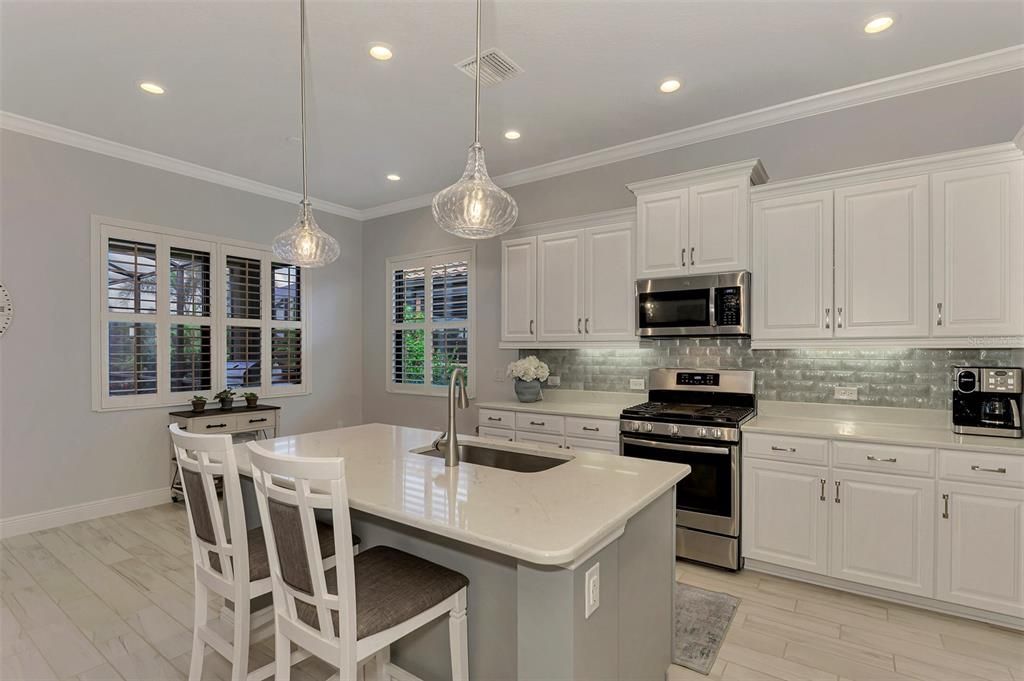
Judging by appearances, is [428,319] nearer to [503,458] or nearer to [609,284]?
[609,284]

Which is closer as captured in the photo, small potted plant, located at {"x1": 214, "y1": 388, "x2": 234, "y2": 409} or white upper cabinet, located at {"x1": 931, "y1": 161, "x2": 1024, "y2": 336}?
white upper cabinet, located at {"x1": 931, "y1": 161, "x2": 1024, "y2": 336}

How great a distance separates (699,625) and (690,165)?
3.10m

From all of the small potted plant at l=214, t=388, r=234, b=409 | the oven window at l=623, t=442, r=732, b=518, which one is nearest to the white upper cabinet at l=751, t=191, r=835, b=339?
the oven window at l=623, t=442, r=732, b=518

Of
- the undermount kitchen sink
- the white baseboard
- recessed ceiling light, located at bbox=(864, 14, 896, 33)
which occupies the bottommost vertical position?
the white baseboard

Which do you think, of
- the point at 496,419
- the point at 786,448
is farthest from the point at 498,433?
the point at 786,448

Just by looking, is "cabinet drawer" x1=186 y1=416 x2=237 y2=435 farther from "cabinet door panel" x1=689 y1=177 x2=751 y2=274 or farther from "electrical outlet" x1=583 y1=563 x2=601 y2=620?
"cabinet door panel" x1=689 y1=177 x2=751 y2=274

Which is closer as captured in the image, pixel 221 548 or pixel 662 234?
pixel 221 548

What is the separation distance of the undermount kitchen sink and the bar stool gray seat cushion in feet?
1.85

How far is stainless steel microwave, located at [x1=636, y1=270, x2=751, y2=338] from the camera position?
330cm

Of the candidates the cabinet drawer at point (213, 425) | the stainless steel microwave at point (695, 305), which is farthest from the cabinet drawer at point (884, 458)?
the cabinet drawer at point (213, 425)

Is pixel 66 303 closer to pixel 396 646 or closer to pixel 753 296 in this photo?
pixel 396 646

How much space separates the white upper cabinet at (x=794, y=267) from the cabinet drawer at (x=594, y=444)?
3.97 feet

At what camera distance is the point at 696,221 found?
11.3ft

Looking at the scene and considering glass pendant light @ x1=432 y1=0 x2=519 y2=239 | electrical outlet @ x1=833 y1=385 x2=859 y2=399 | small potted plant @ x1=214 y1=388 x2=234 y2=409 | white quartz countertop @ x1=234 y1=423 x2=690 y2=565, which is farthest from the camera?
small potted plant @ x1=214 y1=388 x2=234 y2=409
